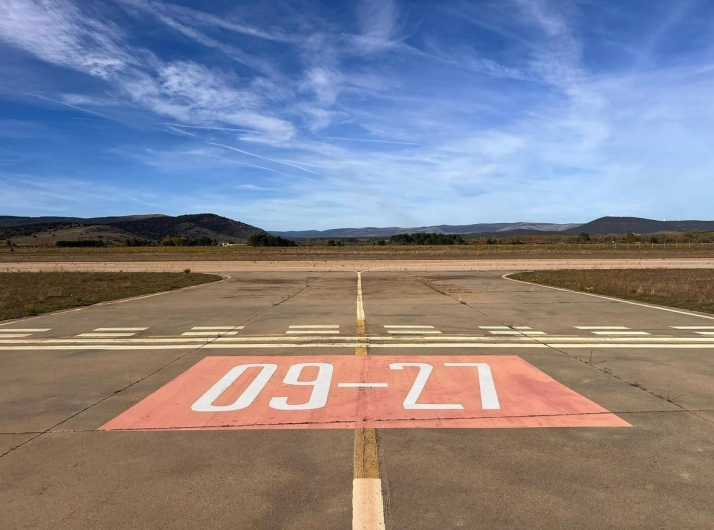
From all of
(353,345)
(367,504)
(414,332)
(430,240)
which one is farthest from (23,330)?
(430,240)

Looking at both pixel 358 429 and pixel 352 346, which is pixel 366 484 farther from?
pixel 352 346

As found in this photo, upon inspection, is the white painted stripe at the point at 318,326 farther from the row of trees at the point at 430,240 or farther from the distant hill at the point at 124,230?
the distant hill at the point at 124,230

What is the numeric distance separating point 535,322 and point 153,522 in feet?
35.1

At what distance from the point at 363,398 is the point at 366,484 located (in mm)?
2131

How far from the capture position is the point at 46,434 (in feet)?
16.1

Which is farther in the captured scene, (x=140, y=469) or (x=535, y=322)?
(x=535, y=322)

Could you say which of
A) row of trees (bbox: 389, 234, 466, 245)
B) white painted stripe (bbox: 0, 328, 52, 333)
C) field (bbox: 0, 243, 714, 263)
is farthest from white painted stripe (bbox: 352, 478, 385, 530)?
row of trees (bbox: 389, 234, 466, 245)

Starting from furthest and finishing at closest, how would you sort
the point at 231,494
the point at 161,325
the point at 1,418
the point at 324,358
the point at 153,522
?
the point at 161,325
the point at 324,358
the point at 1,418
the point at 231,494
the point at 153,522

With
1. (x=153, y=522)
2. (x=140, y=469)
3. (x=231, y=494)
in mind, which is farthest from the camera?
(x=140, y=469)

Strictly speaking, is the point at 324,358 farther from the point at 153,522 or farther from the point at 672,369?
the point at 672,369

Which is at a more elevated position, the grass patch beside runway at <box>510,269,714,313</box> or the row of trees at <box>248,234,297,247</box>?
the row of trees at <box>248,234,297,247</box>

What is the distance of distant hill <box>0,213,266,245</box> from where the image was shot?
144 metres

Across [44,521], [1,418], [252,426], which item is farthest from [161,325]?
[44,521]

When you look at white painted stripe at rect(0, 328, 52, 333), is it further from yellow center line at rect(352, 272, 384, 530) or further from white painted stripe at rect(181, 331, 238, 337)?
yellow center line at rect(352, 272, 384, 530)
